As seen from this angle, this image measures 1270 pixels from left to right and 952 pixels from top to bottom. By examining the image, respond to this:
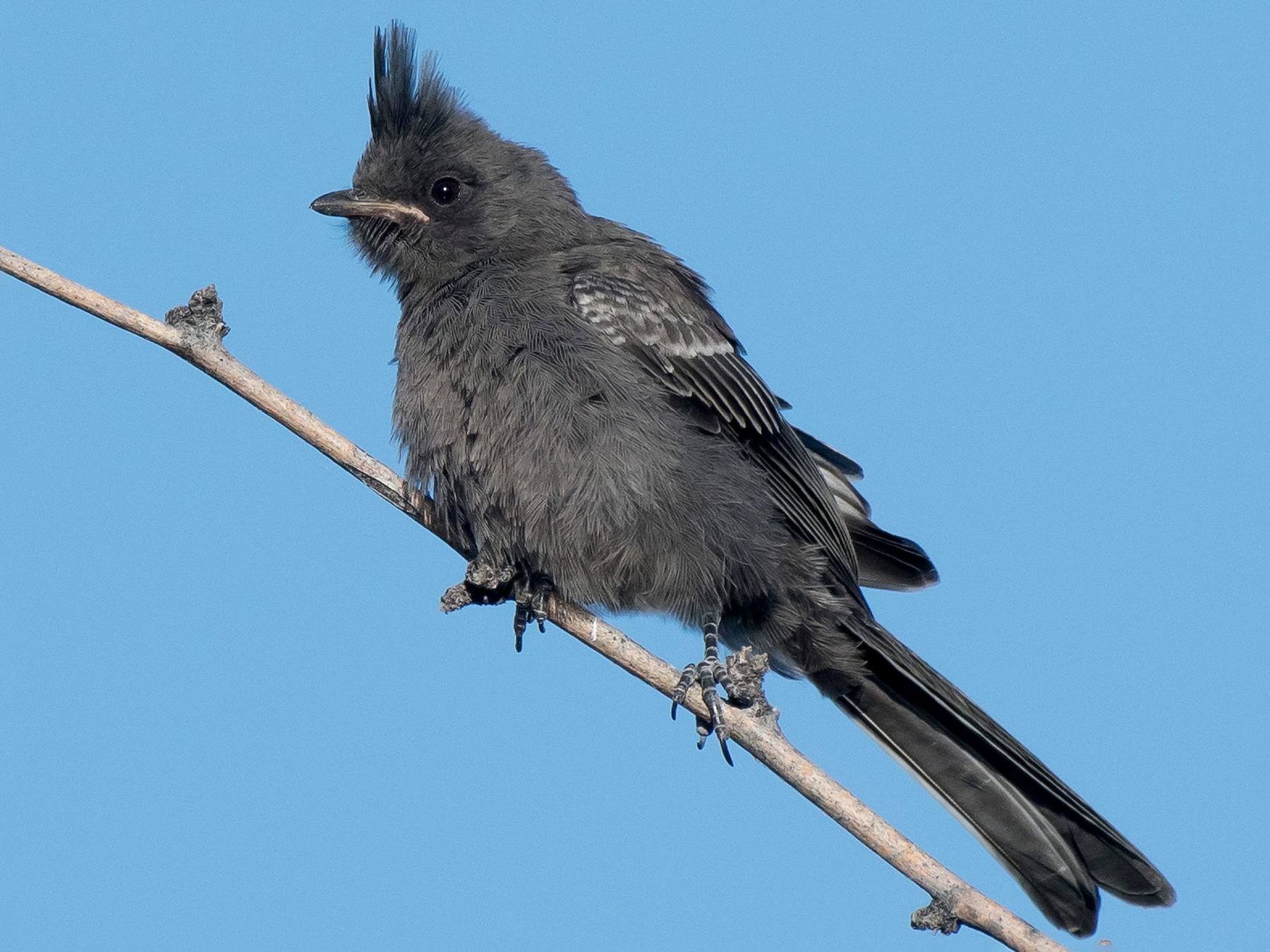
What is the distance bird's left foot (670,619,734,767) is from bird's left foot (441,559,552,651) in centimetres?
95

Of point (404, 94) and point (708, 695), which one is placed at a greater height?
point (404, 94)

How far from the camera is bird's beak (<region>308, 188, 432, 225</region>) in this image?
8.12 m

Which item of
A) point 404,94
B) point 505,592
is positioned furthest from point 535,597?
point 404,94

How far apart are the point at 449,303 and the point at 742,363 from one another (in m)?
1.79

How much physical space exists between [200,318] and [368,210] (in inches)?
75.5

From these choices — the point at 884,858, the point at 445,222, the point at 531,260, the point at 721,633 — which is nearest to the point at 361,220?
the point at 445,222

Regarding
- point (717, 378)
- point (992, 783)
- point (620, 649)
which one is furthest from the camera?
point (717, 378)

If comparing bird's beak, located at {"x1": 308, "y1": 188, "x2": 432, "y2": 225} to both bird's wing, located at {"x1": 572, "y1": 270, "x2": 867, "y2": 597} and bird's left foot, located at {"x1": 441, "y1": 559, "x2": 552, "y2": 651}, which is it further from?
bird's left foot, located at {"x1": 441, "y1": 559, "x2": 552, "y2": 651}

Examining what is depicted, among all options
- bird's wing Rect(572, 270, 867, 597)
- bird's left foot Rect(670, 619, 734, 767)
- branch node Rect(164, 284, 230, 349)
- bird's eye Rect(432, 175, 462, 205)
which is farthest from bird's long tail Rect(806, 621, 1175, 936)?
branch node Rect(164, 284, 230, 349)

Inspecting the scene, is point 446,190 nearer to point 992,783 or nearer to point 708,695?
point 708,695

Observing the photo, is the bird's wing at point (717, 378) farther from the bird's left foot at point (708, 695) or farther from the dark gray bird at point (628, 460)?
the bird's left foot at point (708, 695)

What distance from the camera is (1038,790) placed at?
7.52 metres

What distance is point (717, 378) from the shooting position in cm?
792

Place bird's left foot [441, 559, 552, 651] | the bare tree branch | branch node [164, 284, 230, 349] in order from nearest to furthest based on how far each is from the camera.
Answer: the bare tree branch, branch node [164, 284, 230, 349], bird's left foot [441, 559, 552, 651]
